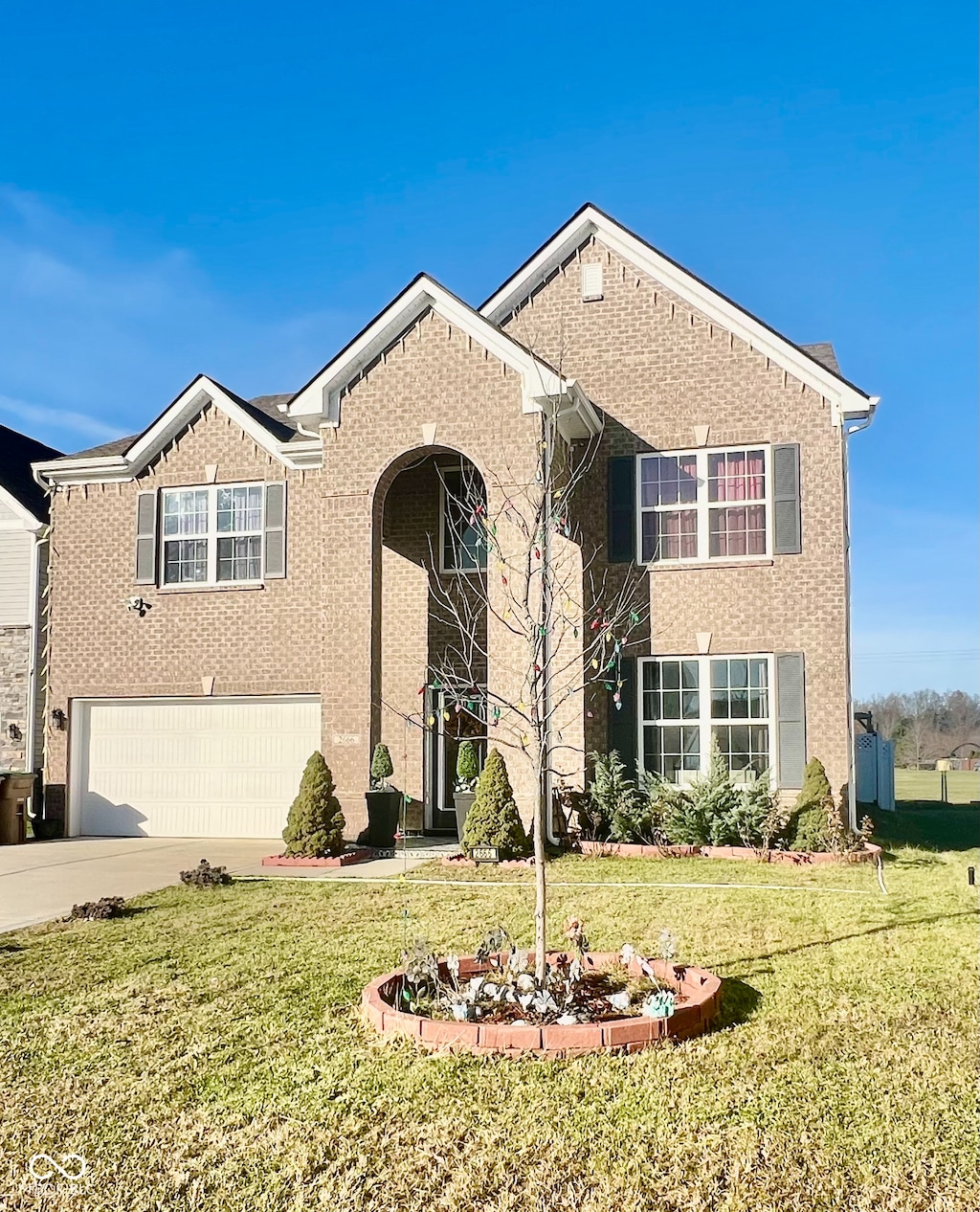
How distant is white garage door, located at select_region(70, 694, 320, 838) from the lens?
1727 cm

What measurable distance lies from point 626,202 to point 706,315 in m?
2.48

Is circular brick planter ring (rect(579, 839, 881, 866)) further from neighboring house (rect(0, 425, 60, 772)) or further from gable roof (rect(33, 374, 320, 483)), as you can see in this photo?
neighboring house (rect(0, 425, 60, 772))

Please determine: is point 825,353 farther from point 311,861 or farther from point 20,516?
point 20,516

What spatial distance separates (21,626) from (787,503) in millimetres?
14234

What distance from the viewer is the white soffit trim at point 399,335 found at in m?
14.7

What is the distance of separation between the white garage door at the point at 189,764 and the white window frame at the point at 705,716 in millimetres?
5478

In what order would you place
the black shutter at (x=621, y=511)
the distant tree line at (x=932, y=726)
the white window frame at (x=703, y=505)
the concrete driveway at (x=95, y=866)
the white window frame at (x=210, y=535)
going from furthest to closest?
1. the distant tree line at (x=932, y=726)
2. the white window frame at (x=210, y=535)
3. the black shutter at (x=621, y=511)
4. the white window frame at (x=703, y=505)
5. the concrete driveway at (x=95, y=866)

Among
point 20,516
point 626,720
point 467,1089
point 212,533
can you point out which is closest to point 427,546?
point 212,533

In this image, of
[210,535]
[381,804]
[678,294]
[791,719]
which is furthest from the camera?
[210,535]

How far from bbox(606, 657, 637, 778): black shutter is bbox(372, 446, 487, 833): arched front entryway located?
7.61 ft

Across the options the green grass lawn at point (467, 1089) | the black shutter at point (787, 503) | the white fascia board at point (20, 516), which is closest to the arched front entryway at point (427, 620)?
the black shutter at point (787, 503)

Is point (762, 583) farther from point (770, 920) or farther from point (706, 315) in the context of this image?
point (770, 920)

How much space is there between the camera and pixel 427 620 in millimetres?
17141

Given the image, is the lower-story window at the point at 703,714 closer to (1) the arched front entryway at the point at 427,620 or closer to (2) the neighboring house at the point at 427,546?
(2) the neighboring house at the point at 427,546
